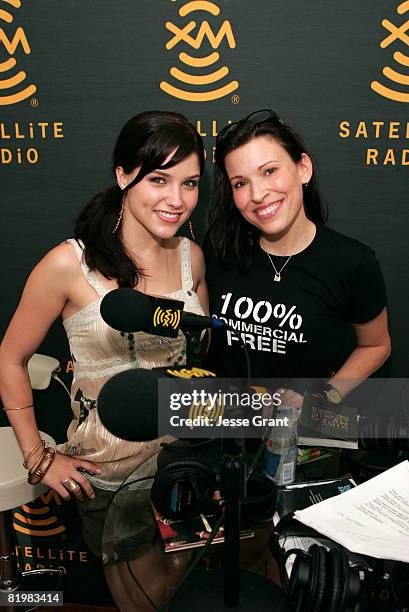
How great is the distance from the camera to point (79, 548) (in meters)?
2.20

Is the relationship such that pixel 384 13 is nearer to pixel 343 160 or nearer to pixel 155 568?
pixel 343 160

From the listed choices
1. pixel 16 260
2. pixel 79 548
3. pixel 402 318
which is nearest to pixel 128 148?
pixel 16 260

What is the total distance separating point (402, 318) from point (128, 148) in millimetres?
1176

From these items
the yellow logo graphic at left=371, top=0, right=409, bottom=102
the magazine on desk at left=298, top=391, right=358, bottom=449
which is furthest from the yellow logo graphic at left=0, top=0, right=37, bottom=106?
the magazine on desk at left=298, top=391, right=358, bottom=449

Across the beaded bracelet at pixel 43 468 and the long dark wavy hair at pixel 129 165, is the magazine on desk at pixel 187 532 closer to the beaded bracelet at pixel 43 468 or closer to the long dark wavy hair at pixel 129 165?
the beaded bracelet at pixel 43 468

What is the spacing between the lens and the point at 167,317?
0.91 meters

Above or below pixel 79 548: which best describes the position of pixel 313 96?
above

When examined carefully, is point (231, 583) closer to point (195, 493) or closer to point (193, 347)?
point (195, 493)

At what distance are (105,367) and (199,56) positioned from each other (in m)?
1.05

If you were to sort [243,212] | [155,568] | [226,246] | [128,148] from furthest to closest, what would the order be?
[226,246] < [243,212] < [128,148] < [155,568]

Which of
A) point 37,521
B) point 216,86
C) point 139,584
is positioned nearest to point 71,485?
point 139,584

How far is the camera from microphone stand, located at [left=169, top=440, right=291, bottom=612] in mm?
760

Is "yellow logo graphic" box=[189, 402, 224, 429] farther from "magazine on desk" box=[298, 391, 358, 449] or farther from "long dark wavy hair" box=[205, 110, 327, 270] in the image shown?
"long dark wavy hair" box=[205, 110, 327, 270]

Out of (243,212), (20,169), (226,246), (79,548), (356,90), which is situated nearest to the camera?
(243,212)
